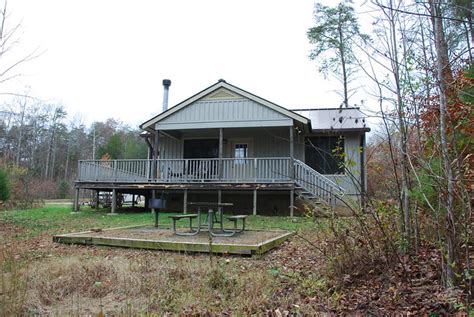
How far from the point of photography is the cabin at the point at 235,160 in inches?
575

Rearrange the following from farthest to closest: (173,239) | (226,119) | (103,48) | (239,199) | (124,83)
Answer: (124,83)
(103,48)
(239,199)
(226,119)
(173,239)

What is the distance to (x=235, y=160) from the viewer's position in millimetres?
15852

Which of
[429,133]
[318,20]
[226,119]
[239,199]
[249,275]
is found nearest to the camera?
[429,133]

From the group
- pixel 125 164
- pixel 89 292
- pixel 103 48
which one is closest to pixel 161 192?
pixel 125 164

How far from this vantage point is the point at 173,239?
7.40m

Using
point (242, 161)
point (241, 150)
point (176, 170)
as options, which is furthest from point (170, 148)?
point (242, 161)

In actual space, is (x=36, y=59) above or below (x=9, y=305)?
above

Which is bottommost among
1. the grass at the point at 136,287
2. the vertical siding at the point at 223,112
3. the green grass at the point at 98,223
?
the grass at the point at 136,287

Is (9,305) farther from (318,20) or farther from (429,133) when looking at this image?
(318,20)

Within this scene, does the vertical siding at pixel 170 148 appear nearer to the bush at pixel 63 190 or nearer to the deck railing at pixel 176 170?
the deck railing at pixel 176 170

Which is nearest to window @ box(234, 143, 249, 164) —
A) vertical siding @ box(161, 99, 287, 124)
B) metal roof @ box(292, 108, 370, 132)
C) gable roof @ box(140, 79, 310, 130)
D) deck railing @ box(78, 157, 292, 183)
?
deck railing @ box(78, 157, 292, 183)

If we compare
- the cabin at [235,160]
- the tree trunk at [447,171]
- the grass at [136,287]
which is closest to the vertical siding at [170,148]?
the cabin at [235,160]

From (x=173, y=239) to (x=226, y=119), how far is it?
8.70m

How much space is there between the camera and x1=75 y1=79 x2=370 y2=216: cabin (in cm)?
1461
